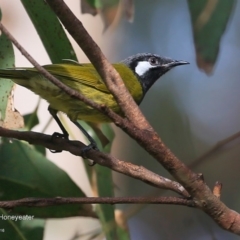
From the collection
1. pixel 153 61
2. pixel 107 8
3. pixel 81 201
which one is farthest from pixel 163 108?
pixel 81 201

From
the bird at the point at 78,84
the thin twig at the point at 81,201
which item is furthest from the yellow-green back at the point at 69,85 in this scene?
the thin twig at the point at 81,201

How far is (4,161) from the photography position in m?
1.74

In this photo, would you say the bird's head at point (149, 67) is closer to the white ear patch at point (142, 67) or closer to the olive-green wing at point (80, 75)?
the white ear patch at point (142, 67)

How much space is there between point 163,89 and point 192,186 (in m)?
3.29

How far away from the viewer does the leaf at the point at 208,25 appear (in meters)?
1.48

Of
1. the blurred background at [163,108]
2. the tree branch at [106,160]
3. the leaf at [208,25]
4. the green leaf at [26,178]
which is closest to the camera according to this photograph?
the tree branch at [106,160]

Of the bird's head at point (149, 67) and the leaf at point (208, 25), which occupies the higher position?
the leaf at point (208, 25)

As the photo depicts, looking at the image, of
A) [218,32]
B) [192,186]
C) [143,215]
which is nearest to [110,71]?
[192,186]

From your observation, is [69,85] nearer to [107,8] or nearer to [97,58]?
[107,8]

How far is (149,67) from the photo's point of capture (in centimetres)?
235

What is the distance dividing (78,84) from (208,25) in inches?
24.3

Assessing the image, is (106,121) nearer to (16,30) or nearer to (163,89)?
(16,30)

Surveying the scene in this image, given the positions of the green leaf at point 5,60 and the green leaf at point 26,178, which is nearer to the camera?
the green leaf at point 5,60

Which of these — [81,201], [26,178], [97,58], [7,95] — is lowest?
[26,178]
